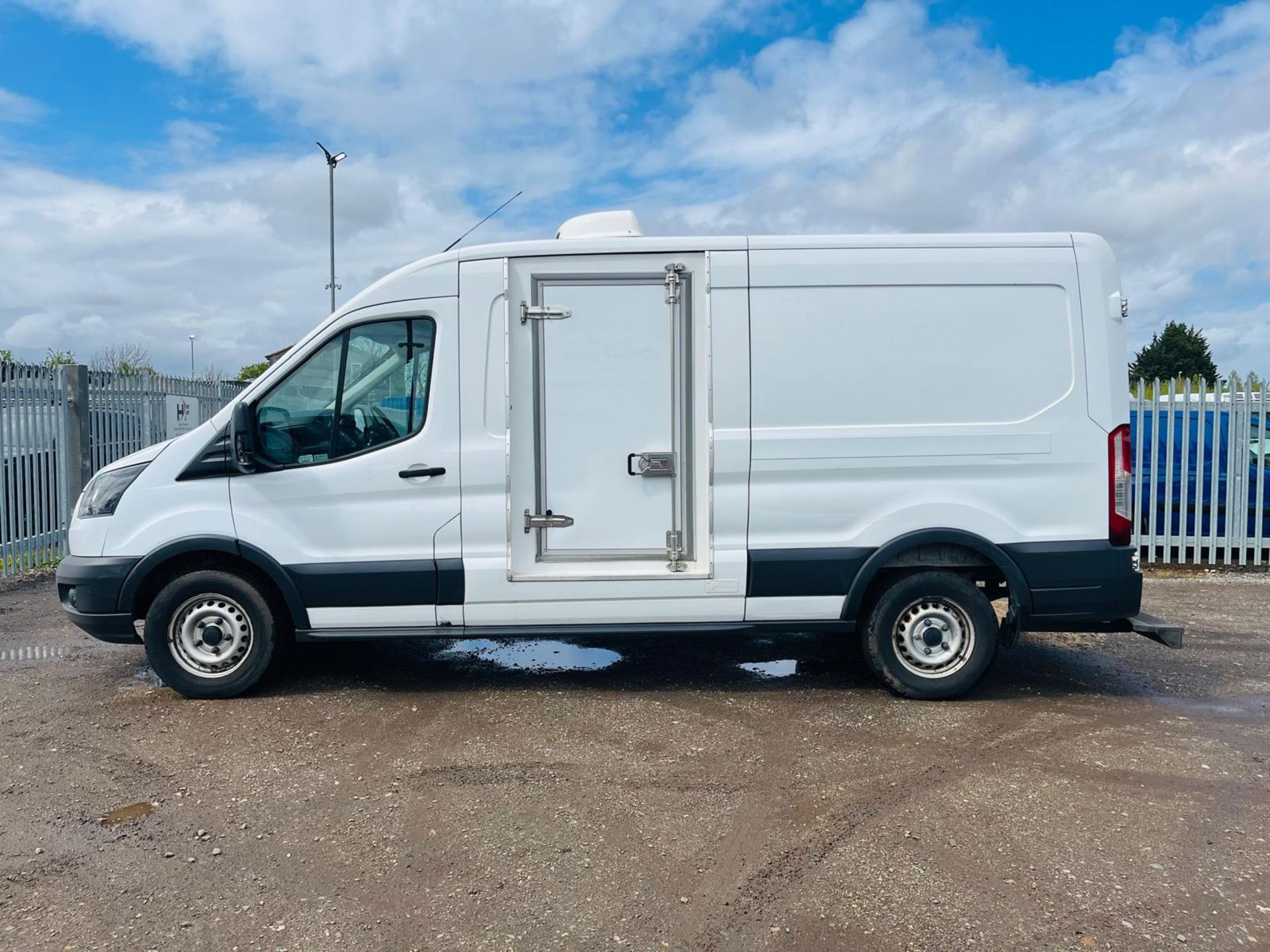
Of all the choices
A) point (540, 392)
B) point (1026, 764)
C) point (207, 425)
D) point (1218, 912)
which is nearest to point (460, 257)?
point (540, 392)

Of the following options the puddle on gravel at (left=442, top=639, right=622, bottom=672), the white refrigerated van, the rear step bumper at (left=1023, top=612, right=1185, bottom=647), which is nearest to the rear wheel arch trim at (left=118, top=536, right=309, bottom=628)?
the white refrigerated van

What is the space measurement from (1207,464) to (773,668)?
6807mm

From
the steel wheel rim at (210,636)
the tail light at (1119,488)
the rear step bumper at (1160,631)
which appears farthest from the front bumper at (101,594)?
the rear step bumper at (1160,631)

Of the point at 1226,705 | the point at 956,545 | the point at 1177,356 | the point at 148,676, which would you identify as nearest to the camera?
the point at 956,545

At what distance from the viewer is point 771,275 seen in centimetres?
526

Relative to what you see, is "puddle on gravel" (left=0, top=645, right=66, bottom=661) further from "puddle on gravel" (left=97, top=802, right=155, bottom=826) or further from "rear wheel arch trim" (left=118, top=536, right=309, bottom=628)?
"puddle on gravel" (left=97, top=802, right=155, bottom=826)

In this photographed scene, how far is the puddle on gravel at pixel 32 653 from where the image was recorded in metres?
6.58

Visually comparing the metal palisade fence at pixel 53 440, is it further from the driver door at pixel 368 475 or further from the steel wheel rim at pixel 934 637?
the steel wheel rim at pixel 934 637

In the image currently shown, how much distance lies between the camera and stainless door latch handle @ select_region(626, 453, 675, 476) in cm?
531

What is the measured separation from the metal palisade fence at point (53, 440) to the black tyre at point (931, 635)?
6852 millimetres

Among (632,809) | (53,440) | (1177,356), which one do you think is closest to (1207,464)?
(632,809)

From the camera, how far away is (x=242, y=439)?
5.23 metres

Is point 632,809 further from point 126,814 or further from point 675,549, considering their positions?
point 126,814

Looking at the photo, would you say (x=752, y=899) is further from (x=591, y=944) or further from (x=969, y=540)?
(x=969, y=540)
